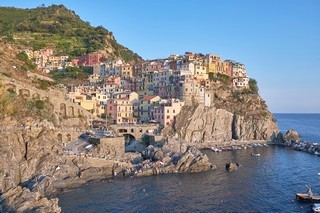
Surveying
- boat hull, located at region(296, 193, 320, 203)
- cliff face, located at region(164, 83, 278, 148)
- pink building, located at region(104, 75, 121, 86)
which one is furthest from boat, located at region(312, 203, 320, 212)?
pink building, located at region(104, 75, 121, 86)

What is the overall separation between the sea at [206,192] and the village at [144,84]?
29.5 m

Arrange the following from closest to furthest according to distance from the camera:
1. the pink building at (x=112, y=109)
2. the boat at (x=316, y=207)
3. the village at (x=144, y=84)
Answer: the boat at (x=316, y=207), the pink building at (x=112, y=109), the village at (x=144, y=84)

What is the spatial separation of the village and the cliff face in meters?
3.26

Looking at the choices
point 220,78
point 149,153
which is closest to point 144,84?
point 220,78

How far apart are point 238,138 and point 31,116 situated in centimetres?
5841

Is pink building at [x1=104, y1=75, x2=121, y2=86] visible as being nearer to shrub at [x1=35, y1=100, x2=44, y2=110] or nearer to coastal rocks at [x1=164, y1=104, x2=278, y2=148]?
coastal rocks at [x1=164, y1=104, x2=278, y2=148]

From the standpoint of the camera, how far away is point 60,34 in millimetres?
162000

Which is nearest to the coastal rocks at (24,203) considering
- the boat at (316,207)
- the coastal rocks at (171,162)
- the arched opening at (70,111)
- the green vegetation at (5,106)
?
the green vegetation at (5,106)

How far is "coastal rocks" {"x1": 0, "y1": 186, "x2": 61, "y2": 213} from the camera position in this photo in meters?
34.8

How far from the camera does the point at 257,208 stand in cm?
4150

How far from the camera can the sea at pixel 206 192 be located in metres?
41.4

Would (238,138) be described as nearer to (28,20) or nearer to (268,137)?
(268,137)

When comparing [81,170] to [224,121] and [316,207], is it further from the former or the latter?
[224,121]

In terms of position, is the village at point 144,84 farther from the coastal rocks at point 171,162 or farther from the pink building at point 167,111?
the coastal rocks at point 171,162
